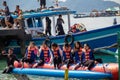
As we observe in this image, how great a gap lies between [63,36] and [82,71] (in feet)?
28.0

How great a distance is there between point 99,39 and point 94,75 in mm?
8379

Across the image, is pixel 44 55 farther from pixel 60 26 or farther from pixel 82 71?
pixel 60 26

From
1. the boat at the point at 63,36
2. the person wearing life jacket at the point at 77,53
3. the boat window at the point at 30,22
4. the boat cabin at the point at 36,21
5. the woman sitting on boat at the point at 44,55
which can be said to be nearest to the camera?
the person wearing life jacket at the point at 77,53

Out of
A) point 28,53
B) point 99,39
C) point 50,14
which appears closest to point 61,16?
point 50,14

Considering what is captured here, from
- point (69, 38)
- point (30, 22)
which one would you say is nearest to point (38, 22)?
point (30, 22)

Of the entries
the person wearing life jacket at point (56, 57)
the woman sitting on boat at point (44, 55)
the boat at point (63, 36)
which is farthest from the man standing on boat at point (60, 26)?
the person wearing life jacket at point (56, 57)

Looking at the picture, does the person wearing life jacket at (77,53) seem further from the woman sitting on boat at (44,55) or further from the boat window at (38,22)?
the boat window at (38,22)

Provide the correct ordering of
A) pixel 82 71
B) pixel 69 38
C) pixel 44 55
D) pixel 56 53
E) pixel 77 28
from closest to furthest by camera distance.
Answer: pixel 82 71, pixel 56 53, pixel 44 55, pixel 69 38, pixel 77 28

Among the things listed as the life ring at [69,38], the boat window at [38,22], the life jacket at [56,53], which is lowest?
the life ring at [69,38]

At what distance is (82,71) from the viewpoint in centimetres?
1326

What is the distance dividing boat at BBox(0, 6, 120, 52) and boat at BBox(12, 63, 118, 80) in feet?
19.2

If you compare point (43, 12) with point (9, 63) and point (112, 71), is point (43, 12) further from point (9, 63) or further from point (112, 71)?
point (112, 71)

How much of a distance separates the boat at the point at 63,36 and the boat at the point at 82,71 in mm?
5850

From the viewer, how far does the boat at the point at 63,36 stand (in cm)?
2080
